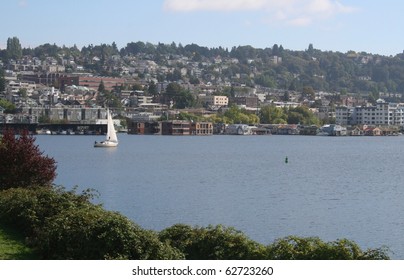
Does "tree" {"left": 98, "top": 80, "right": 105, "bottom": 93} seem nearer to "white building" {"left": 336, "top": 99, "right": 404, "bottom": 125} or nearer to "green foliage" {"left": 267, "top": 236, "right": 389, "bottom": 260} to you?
"white building" {"left": 336, "top": 99, "right": 404, "bottom": 125}

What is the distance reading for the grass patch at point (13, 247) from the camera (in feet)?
34.9

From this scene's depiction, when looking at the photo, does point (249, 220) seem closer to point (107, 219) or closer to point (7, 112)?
point (107, 219)

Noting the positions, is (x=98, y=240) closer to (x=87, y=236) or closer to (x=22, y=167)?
(x=87, y=236)

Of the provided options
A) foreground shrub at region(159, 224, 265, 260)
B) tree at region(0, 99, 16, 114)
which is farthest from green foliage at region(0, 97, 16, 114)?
foreground shrub at region(159, 224, 265, 260)

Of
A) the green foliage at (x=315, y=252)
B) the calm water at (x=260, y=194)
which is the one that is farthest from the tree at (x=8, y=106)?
the green foliage at (x=315, y=252)

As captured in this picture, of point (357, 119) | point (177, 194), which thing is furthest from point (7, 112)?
point (177, 194)

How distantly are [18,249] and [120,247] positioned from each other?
1953 mm

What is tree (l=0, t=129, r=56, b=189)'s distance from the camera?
18500 mm

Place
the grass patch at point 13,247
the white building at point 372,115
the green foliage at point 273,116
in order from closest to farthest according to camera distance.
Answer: the grass patch at point 13,247, the green foliage at point 273,116, the white building at point 372,115

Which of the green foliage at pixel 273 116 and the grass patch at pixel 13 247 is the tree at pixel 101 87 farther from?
the grass patch at pixel 13 247

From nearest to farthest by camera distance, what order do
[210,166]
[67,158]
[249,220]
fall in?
[249,220] < [210,166] < [67,158]

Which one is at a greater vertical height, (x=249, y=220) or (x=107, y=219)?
(x=107, y=219)

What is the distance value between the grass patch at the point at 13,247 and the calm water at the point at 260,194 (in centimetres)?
711

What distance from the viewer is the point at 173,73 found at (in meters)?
199
